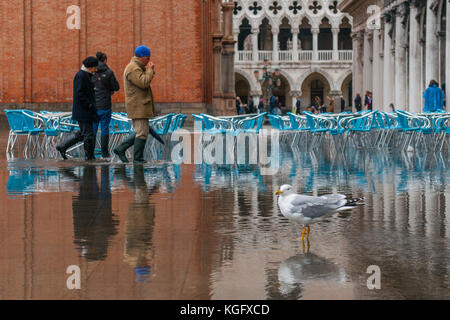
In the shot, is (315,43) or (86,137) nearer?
(86,137)

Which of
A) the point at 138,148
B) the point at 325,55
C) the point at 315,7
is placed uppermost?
the point at 315,7

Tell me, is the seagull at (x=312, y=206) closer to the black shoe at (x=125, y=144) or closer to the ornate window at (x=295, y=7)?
the black shoe at (x=125, y=144)

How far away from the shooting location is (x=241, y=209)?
25.5 ft

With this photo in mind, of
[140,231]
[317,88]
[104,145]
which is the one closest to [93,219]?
[140,231]

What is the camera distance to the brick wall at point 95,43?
29.3 meters

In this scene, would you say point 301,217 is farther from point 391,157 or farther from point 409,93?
point 409,93

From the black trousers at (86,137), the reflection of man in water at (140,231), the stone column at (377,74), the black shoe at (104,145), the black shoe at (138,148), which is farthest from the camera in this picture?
the stone column at (377,74)

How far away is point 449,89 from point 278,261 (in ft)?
73.7

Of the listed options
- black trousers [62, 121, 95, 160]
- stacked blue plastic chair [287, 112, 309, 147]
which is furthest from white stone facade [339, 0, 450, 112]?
black trousers [62, 121, 95, 160]

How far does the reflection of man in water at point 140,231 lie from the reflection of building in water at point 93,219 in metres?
0.15

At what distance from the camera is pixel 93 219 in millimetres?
7074

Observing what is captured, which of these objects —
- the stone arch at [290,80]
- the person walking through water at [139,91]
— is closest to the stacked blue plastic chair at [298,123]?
the person walking through water at [139,91]

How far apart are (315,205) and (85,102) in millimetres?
7761

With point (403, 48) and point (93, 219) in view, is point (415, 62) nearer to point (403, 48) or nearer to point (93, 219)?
point (403, 48)
